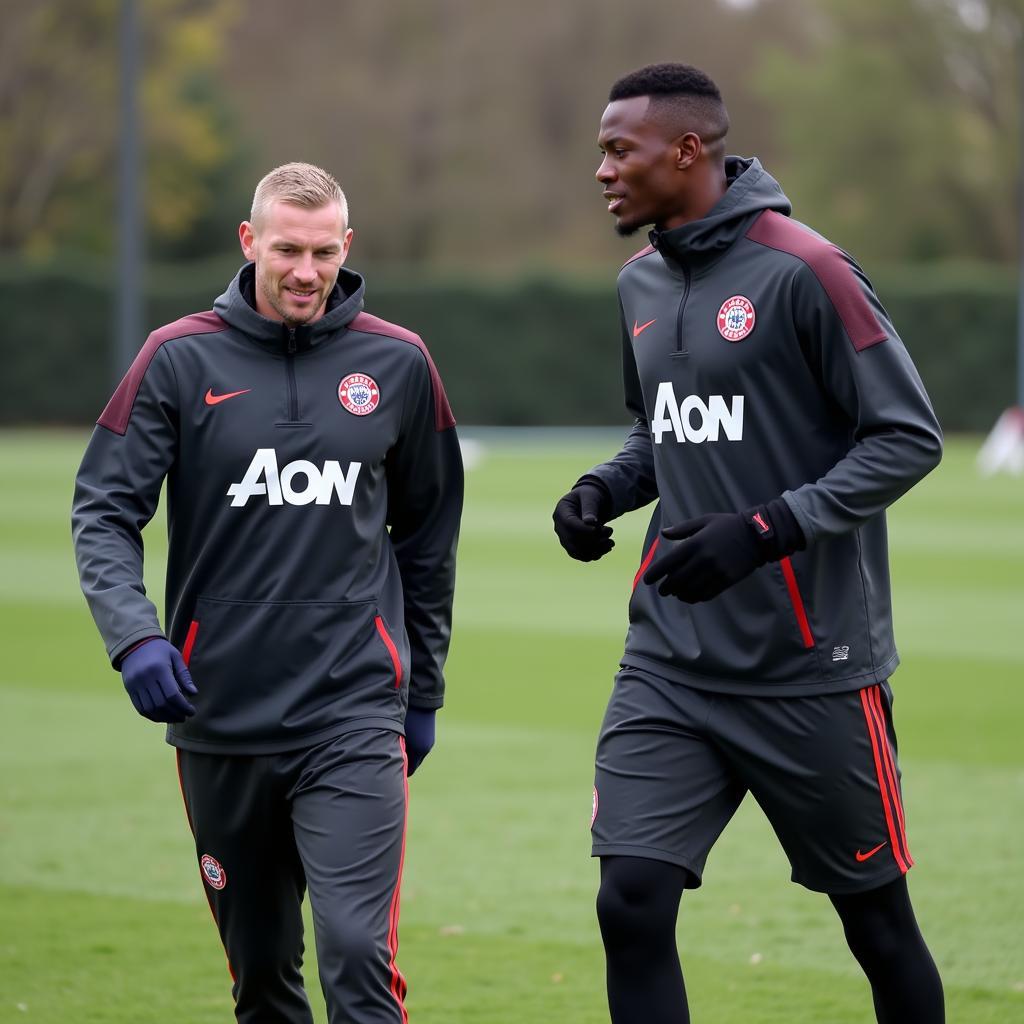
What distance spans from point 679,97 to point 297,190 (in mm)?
861

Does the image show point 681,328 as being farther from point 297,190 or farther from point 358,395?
point 297,190

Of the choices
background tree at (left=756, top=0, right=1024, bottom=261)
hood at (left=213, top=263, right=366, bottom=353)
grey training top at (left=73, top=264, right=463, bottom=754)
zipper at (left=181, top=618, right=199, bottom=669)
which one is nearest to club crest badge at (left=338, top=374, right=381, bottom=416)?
grey training top at (left=73, top=264, right=463, bottom=754)

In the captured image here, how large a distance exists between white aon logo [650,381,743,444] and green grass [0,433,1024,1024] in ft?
6.04

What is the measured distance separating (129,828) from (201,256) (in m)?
41.0

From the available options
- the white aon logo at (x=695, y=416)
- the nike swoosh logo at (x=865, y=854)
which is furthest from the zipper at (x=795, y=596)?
the nike swoosh logo at (x=865, y=854)

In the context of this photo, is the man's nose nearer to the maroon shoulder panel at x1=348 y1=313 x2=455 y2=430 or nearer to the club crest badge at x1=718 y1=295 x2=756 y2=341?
the maroon shoulder panel at x1=348 y1=313 x2=455 y2=430

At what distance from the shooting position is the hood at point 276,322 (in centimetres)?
415

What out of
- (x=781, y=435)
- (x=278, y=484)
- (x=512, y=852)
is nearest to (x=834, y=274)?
(x=781, y=435)

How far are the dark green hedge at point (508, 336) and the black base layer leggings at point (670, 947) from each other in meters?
34.3

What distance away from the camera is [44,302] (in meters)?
38.8

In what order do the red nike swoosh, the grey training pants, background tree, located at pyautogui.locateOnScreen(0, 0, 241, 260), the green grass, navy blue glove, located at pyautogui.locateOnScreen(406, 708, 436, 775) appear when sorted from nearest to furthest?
the grey training pants < the red nike swoosh < navy blue glove, located at pyautogui.locateOnScreen(406, 708, 436, 775) < the green grass < background tree, located at pyautogui.locateOnScreen(0, 0, 241, 260)

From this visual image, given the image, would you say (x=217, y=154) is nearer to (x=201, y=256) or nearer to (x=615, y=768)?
(x=201, y=256)

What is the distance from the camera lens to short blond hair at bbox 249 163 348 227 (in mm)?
4074

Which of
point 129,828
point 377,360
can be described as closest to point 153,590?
point 129,828
